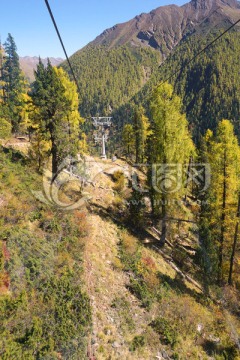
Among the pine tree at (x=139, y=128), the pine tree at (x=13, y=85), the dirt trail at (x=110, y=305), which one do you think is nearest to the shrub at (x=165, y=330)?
the dirt trail at (x=110, y=305)

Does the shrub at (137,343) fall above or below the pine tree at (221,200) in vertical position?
below

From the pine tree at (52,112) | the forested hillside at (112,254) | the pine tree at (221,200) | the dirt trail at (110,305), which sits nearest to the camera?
the forested hillside at (112,254)

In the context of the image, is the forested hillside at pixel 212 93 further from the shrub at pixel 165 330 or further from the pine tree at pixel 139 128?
the shrub at pixel 165 330

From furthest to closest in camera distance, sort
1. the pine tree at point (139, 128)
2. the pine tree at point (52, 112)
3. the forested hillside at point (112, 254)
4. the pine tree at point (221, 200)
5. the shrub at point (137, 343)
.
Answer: the pine tree at point (139, 128)
the pine tree at point (52, 112)
the pine tree at point (221, 200)
the shrub at point (137, 343)
the forested hillside at point (112, 254)

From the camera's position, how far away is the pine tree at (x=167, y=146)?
21031mm

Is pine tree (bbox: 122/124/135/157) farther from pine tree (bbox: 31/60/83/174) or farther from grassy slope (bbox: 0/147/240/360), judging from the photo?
Result: grassy slope (bbox: 0/147/240/360)

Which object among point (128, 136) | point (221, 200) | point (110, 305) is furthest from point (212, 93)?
point (110, 305)

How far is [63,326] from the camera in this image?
12.0 m

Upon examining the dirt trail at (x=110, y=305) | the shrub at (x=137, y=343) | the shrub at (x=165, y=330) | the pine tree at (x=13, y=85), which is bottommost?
the shrub at (x=165, y=330)

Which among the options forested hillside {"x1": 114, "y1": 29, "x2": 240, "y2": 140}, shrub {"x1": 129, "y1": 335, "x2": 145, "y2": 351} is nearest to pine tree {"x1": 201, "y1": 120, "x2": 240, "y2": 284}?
shrub {"x1": 129, "y1": 335, "x2": 145, "y2": 351}

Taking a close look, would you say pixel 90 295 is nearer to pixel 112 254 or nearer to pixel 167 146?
pixel 112 254

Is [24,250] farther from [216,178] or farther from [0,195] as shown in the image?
[216,178]

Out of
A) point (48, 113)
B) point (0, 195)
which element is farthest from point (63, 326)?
point (48, 113)

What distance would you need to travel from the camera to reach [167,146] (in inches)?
839
